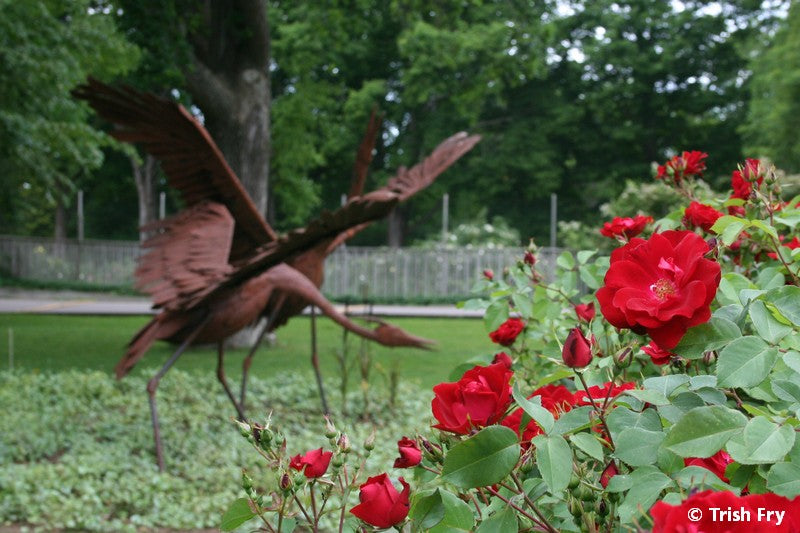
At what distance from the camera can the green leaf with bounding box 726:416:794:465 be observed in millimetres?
758

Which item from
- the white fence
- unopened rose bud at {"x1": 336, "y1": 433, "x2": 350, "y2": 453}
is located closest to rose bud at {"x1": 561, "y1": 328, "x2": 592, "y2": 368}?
unopened rose bud at {"x1": 336, "y1": 433, "x2": 350, "y2": 453}

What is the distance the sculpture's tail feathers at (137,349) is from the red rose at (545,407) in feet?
12.1

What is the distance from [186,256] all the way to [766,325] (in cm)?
406

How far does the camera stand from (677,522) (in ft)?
1.93

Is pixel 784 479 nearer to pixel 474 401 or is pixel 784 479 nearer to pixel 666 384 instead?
pixel 666 384

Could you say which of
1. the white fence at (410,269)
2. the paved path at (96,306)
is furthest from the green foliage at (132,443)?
the white fence at (410,269)

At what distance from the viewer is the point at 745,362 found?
88 cm

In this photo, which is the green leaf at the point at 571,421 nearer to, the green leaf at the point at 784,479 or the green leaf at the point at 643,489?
the green leaf at the point at 643,489

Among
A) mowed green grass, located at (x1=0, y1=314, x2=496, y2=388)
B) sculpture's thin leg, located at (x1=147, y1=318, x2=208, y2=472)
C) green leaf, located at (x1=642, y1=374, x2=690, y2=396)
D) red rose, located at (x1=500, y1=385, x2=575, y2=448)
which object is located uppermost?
green leaf, located at (x1=642, y1=374, x2=690, y2=396)

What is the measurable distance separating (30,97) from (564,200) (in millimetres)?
23385

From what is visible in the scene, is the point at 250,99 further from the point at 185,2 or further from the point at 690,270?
the point at 690,270

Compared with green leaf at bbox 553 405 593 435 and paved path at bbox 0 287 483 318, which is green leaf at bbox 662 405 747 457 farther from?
paved path at bbox 0 287 483 318

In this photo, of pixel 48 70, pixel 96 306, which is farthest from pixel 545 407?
pixel 96 306

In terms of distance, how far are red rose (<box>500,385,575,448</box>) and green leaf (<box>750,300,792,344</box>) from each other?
27 cm
